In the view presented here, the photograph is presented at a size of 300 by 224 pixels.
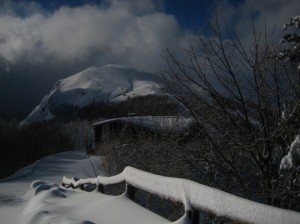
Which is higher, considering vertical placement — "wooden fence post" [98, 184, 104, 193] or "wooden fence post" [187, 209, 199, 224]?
"wooden fence post" [187, 209, 199, 224]

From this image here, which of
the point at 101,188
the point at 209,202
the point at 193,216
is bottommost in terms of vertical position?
the point at 101,188

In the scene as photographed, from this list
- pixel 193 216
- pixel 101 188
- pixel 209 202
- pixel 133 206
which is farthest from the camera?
pixel 101 188

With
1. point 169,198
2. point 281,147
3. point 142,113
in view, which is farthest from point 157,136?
point 169,198

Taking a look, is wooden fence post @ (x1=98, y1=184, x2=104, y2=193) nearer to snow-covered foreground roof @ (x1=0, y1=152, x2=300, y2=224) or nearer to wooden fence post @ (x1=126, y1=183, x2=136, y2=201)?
snow-covered foreground roof @ (x1=0, y1=152, x2=300, y2=224)

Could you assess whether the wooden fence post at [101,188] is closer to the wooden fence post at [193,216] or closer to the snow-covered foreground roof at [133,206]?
the snow-covered foreground roof at [133,206]

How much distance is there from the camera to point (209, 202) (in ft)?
10.2

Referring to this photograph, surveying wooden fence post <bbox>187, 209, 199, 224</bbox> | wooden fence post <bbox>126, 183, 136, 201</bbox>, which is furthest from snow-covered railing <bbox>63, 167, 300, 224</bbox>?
wooden fence post <bbox>126, 183, 136, 201</bbox>

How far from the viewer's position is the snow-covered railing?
2.43 m

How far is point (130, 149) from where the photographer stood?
15.0 metres

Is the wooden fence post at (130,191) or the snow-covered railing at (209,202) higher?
the snow-covered railing at (209,202)

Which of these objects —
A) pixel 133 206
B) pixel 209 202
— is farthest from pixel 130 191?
pixel 209 202

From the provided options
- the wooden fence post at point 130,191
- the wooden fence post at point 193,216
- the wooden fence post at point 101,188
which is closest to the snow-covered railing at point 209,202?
the wooden fence post at point 193,216

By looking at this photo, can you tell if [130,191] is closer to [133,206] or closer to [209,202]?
[133,206]

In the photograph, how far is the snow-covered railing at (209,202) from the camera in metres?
2.43
